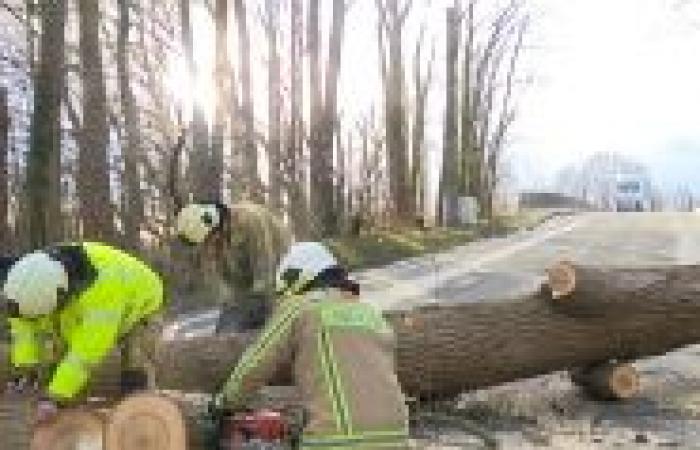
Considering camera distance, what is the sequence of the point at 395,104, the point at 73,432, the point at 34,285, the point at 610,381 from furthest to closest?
the point at 395,104 → the point at 610,381 → the point at 73,432 → the point at 34,285

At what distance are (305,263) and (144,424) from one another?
1.47 metres

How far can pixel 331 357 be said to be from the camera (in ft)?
21.4

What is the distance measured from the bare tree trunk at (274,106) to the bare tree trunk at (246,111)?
0.89 meters

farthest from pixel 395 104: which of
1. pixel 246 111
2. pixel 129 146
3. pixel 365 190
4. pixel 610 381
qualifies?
pixel 610 381

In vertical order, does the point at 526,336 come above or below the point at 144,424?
below

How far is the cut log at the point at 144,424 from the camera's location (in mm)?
7527

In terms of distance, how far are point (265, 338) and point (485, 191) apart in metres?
57.9

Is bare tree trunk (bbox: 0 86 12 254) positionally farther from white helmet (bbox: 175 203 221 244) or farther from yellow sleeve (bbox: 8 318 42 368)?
yellow sleeve (bbox: 8 318 42 368)

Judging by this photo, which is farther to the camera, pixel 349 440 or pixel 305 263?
pixel 305 263

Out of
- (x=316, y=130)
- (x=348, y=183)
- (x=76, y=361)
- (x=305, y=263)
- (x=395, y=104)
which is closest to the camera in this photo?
(x=305, y=263)

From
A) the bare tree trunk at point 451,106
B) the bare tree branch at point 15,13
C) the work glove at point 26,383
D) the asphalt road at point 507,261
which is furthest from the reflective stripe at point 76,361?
the bare tree trunk at point 451,106

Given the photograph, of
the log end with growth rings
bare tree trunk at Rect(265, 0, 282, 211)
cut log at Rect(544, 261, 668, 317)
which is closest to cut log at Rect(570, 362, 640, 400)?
cut log at Rect(544, 261, 668, 317)

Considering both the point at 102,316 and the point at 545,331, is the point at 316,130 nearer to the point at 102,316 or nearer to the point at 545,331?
the point at 545,331

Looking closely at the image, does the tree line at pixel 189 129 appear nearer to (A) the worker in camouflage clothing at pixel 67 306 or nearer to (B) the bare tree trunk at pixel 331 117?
(B) the bare tree trunk at pixel 331 117
